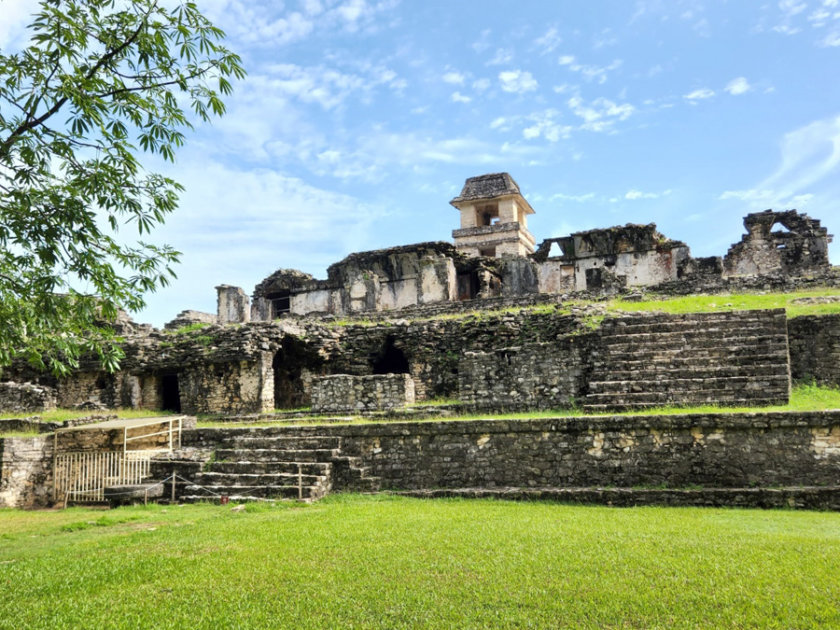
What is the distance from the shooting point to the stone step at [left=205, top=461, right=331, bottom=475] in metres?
10.8

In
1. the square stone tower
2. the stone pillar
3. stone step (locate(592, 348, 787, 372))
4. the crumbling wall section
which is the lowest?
stone step (locate(592, 348, 787, 372))

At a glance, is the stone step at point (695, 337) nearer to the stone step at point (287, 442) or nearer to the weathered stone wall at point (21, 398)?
the stone step at point (287, 442)

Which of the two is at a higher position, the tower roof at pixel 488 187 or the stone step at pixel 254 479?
the tower roof at pixel 488 187

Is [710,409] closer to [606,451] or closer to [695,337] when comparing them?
[606,451]

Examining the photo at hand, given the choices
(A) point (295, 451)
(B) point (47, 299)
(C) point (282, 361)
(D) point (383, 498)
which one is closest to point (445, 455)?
(D) point (383, 498)

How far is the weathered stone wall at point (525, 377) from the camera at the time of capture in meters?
13.1

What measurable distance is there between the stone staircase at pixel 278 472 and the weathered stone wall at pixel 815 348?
8.63 meters

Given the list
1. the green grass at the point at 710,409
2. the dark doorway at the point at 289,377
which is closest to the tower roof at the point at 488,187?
the dark doorway at the point at 289,377

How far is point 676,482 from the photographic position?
9.49 m

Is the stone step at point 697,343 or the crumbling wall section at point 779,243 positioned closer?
the stone step at point 697,343

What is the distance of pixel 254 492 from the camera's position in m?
10.5

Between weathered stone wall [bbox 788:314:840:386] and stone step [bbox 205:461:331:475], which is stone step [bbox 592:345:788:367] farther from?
stone step [bbox 205:461:331:475]

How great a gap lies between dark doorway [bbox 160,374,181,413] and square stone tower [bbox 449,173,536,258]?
1810 cm

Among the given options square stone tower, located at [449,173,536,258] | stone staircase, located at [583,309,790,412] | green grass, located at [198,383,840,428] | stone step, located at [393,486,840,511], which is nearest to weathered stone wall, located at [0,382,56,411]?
green grass, located at [198,383,840,428]
